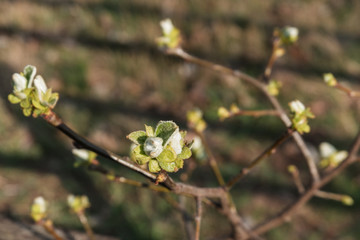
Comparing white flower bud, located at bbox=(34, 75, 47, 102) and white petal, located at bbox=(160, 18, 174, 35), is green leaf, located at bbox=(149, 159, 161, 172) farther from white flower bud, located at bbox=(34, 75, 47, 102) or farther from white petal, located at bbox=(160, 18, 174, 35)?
white petal, located at bbox=(160, 18, 174, 35)

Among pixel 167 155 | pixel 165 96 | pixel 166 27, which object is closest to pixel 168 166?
pixel 167 155

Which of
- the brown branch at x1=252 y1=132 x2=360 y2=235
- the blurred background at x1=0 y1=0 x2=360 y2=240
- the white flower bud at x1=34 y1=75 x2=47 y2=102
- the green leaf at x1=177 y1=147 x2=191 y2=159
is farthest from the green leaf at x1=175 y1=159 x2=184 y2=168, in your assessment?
the blurred background at x1=0 y1=0 x2=360 y2=240

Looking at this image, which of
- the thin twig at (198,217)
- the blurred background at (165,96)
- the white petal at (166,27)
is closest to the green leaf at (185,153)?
the thin twig at (198,217)

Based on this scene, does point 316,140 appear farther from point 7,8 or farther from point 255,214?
point 7,8

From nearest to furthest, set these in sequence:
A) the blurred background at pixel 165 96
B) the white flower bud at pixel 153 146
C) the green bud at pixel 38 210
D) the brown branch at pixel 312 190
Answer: the white flower bud at pixel 153 146
the green bud at pixel 38 210
the brown branch at pixel 312 190
the blurred background at pixel 165 96

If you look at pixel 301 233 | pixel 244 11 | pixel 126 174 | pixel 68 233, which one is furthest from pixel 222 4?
pixel 68 233

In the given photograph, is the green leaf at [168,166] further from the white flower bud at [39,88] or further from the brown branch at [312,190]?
the brown branch at [312,190]

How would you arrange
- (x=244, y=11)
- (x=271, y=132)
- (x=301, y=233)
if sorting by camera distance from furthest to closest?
(x=244, y=11) → (x=271, y=132) → (x=301, y=233)
